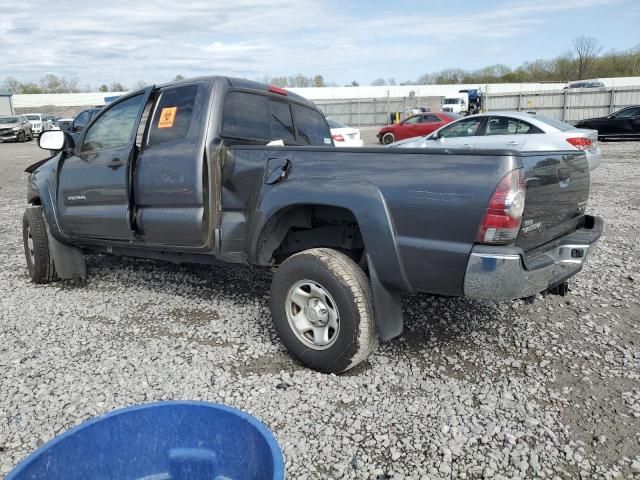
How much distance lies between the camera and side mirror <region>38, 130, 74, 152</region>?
15.8 feet

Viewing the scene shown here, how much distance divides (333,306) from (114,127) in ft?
9.00

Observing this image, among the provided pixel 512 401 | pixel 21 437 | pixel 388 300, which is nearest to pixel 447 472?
pixel 512 401

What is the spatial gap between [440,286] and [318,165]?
1.06 m

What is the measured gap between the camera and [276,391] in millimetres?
3189

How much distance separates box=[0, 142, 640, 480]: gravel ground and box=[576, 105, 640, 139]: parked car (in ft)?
60.1

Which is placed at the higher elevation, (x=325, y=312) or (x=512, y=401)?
(x=325, y=312)

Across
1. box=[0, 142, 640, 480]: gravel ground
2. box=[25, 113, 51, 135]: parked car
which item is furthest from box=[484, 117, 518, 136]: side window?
box=[25, 113, 51, 135]: parked car

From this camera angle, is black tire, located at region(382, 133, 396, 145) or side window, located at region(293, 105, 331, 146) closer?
side window, located at region(293, 105, 331, 146)

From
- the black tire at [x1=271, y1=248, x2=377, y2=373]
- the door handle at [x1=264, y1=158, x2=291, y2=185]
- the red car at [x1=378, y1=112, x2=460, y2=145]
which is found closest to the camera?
the black tire at [x1=271, y1=248, x2=377, y2=373]

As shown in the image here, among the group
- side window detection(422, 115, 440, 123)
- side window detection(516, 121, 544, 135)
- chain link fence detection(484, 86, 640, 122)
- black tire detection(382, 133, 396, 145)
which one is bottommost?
black tire detection(382, 133, 396, 145)

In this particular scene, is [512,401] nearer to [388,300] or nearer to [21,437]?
[388,300]

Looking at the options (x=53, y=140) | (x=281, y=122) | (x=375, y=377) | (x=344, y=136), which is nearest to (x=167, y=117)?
(x=281, y=122)

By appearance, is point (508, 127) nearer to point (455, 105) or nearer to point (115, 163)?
point (115, 163)

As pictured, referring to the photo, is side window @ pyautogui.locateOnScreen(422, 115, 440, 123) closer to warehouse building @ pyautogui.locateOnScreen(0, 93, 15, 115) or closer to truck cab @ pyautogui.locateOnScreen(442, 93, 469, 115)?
truck cab @ pyautogui.locateOnScreen(442, 93, 469, 115)
